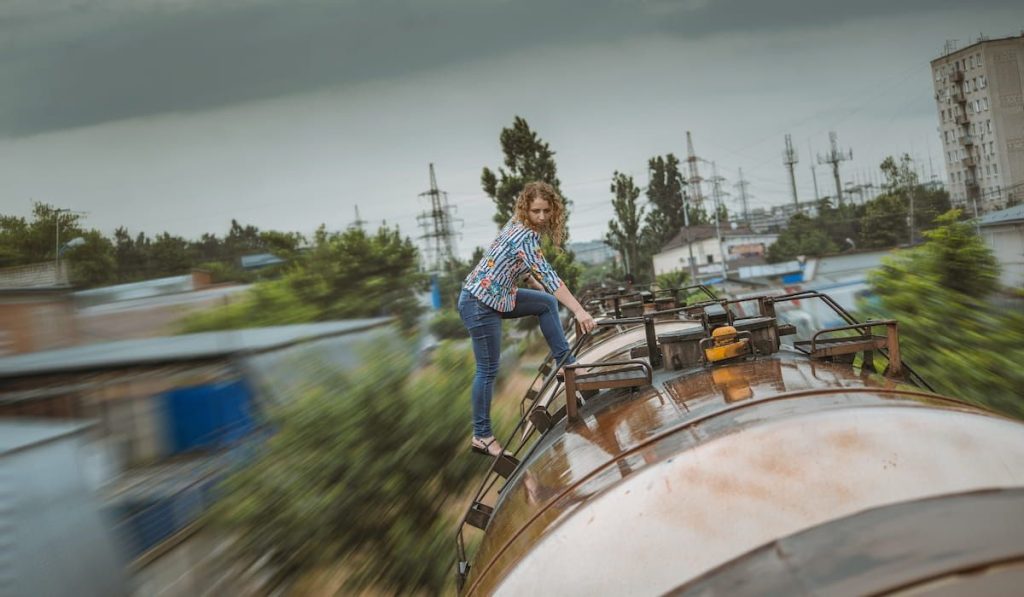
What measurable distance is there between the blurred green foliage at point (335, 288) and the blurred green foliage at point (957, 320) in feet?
15.5

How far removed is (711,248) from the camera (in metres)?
77.4

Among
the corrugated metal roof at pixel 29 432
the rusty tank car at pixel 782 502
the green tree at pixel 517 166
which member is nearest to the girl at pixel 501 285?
the rusty tank car at pixel 782 502

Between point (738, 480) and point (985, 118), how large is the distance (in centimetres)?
1190

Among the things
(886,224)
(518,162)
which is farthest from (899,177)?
(518,162)

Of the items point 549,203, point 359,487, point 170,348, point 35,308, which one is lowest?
point 359,487

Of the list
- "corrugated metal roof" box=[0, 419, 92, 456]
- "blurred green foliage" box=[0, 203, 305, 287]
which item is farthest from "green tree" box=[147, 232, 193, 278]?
"corrugated metal roof" box=[0, 419, 92, 456]

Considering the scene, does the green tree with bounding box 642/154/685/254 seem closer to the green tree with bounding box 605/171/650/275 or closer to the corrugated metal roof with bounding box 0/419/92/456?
the green tree with bounding box 605/171/650/275

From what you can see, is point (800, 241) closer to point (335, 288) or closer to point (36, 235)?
point (335, 288)

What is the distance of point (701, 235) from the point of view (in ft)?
259

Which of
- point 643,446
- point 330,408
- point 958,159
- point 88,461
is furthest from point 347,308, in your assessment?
point 958,159

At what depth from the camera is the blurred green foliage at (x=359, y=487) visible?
4.18m

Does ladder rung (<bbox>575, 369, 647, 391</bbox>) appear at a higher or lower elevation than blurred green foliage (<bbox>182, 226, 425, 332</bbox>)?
lower

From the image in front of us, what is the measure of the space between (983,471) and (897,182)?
2466 inches

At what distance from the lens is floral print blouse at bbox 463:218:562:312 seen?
4.26 m
